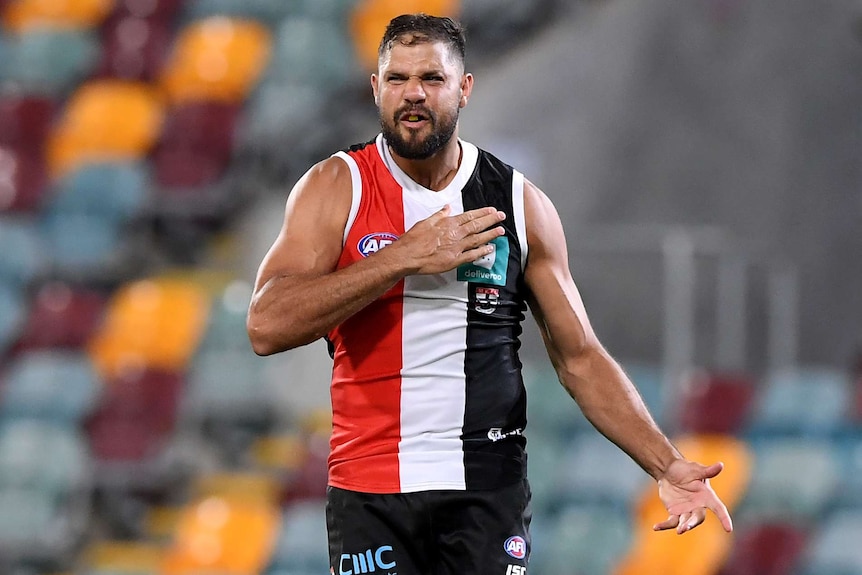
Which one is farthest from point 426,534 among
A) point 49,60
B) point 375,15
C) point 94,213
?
Answer: point 49,60

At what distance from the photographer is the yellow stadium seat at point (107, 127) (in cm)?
881

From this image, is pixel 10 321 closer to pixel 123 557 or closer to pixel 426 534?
pixel 123 557

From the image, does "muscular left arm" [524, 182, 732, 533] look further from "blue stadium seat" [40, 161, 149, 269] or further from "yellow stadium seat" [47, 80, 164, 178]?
"yellow stadium seat" [47, 80, 164, 178]

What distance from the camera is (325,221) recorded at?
3.29 meters

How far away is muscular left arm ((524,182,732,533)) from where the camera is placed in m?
3.40

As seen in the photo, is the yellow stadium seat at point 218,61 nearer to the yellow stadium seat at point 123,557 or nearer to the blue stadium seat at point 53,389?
the blue stadium seat at point 53,389

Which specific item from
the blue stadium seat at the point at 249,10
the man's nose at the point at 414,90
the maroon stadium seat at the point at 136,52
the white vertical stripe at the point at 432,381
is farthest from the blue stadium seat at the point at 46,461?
the man's nose at the point at 414,90

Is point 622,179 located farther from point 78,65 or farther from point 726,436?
point 78,65

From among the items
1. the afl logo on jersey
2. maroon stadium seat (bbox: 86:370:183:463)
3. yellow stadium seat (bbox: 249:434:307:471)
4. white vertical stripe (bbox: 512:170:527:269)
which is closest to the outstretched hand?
white vertical stripe (bbox: 512:170:527:269)

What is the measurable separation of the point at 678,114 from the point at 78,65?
3967 millimetres

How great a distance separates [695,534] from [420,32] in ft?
12.4

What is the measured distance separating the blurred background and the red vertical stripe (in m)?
3.35

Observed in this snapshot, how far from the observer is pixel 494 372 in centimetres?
341

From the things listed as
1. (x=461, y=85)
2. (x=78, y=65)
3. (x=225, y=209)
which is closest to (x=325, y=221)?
(x=461, y=85)
